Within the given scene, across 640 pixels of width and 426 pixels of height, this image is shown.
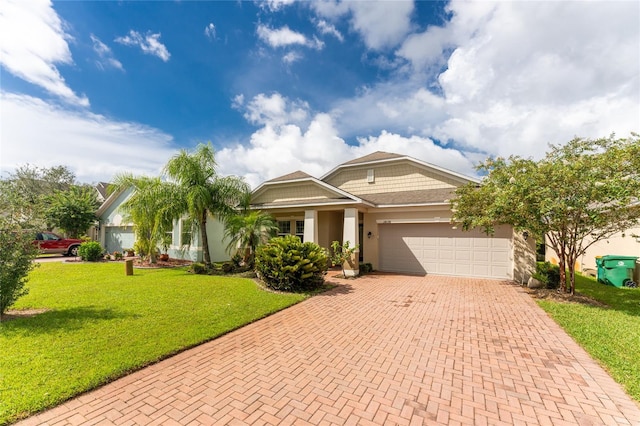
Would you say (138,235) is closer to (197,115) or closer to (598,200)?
(197,115)

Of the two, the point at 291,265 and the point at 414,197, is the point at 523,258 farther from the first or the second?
the point at 291,265

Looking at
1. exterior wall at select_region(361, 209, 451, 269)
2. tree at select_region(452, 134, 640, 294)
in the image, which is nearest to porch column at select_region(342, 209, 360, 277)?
exterior wall at select_region(361, 209, 451, 269)

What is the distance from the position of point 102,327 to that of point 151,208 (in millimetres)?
10332

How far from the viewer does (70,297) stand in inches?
316

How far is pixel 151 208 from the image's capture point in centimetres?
1453

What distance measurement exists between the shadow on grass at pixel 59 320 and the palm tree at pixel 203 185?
261 inches

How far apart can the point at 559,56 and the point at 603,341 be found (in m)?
8.40

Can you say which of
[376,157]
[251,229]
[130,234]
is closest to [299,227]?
[251,229]

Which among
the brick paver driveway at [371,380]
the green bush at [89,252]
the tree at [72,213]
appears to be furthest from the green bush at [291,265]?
the tree at [72,213]

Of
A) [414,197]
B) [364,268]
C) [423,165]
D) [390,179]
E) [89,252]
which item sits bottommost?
[364,268]

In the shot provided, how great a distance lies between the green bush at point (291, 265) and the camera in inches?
370

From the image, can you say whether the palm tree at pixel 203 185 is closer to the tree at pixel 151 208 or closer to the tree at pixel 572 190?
the tree at pixel 151 208

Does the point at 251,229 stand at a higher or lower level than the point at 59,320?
higher

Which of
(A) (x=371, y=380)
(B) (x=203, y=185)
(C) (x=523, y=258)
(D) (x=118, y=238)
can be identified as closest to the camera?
(A) (x=371, y=380)
